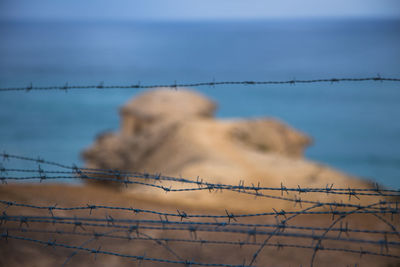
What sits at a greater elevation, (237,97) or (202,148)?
(237,97)

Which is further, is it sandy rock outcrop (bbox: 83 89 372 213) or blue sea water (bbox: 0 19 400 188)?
blue sea water (bbox: 0 19 400 188)

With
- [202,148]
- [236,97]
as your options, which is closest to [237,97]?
[236,97]

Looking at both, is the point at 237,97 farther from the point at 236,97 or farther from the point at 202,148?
the point at 202,148

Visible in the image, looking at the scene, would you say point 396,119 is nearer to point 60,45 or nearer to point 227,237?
point 227,237

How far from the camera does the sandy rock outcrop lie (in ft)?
27.4

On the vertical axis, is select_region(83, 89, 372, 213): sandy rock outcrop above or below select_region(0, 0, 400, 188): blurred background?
Result: below

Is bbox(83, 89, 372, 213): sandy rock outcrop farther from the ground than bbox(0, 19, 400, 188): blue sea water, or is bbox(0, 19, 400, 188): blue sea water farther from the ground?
bbox(0, 19, 400, 188): blue sea water

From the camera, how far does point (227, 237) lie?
129 inches

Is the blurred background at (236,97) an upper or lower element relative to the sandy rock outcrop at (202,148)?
upper

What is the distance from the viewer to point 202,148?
10.1 metres

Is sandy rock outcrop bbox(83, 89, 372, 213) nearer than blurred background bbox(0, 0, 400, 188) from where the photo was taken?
Yes

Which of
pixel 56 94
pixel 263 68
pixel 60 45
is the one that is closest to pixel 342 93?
pixel 263 68

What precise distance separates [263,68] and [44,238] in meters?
41.0

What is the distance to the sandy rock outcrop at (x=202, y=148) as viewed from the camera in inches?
328
